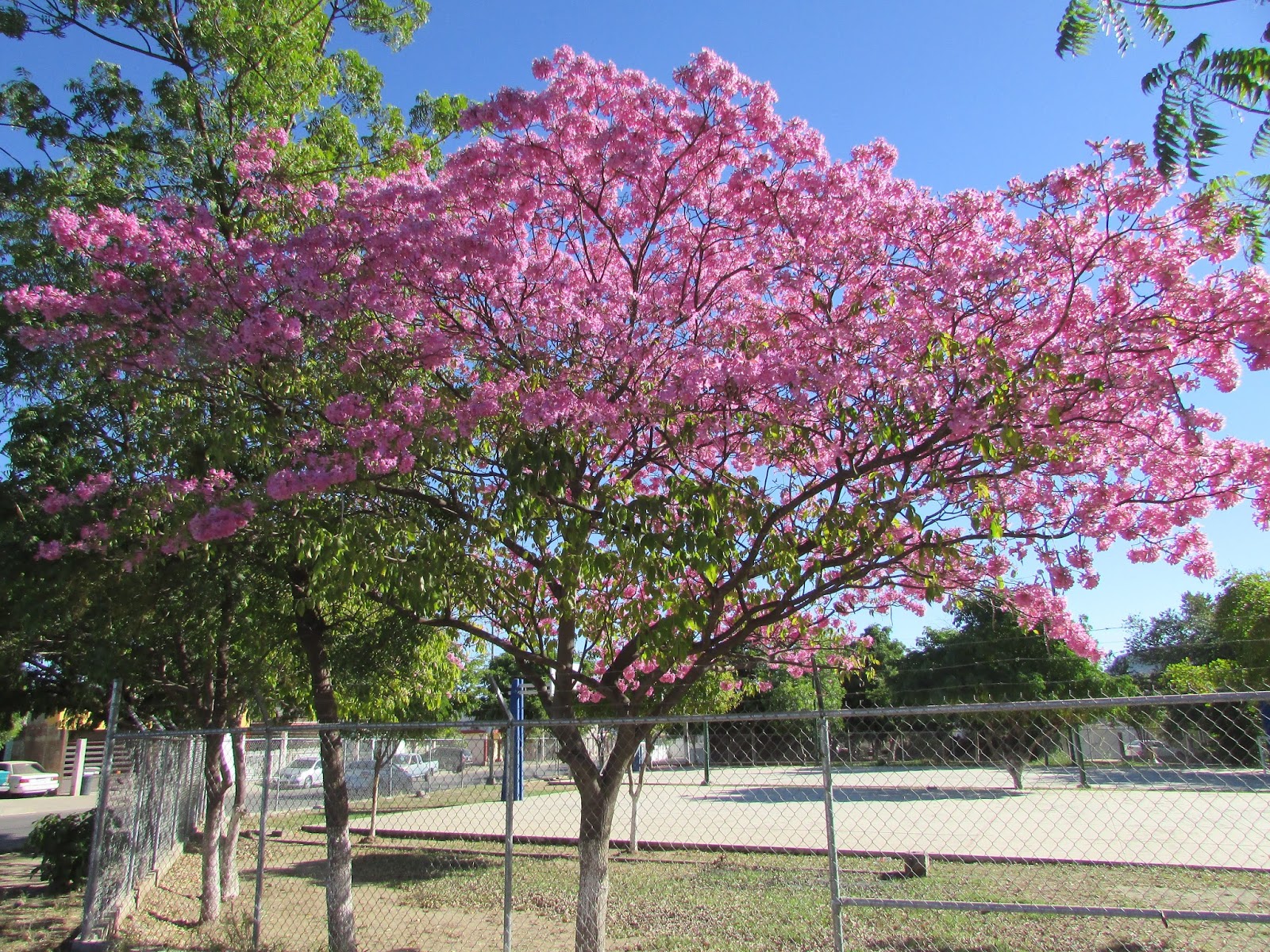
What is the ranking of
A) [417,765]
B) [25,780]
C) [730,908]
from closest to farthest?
[730,908] → [417,765] → [25,780]

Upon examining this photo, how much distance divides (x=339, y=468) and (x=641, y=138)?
286cm

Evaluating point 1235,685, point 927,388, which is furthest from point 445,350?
point 1235,685

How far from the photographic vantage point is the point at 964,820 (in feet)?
53.3

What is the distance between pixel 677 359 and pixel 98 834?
18.8 ft

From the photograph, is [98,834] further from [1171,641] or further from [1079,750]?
[1171,641]

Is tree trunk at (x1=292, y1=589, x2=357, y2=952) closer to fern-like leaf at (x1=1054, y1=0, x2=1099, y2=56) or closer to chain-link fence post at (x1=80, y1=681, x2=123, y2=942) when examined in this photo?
chain-link fence post at (x1=80, y1=681, x2=123, y2=942)

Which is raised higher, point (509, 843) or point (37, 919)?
point (509, 843)

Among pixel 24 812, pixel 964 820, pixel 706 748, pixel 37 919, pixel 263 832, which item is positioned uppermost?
pixel 706 748

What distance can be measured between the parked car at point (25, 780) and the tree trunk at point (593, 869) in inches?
1421

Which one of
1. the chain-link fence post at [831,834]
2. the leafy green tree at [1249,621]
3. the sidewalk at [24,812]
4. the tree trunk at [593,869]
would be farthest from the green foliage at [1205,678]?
the sidewalk at [24,812]

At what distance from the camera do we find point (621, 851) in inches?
555

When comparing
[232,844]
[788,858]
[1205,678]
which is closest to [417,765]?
[788,858]

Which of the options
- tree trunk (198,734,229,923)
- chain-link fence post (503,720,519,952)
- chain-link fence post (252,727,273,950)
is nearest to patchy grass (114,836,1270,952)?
tree trunk (198,734,229,923)

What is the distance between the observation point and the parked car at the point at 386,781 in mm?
21234
